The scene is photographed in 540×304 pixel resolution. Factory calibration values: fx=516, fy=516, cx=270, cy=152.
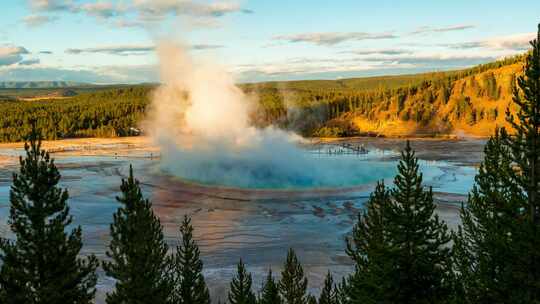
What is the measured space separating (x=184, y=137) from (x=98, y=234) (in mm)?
47363

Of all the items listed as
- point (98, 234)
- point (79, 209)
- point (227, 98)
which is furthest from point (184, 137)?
point (98, 234)

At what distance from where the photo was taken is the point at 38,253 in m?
14.6

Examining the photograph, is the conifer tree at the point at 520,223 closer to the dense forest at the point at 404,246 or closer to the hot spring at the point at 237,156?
the dense forest at the point at 404,246

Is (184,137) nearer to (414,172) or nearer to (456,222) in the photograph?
(456,222)

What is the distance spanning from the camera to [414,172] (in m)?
14.6

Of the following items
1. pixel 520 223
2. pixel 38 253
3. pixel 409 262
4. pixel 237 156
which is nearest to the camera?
pixel 520 223

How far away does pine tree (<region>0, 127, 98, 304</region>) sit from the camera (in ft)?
47.2

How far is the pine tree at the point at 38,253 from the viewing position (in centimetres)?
1438

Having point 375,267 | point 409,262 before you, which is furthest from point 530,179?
point 375,267

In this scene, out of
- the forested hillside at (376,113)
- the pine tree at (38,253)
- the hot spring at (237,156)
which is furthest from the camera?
the forested hillside at (376,113)

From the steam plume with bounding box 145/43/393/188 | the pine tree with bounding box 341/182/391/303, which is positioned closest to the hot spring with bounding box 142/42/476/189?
the steam plume with bounding box 145/43/393/188

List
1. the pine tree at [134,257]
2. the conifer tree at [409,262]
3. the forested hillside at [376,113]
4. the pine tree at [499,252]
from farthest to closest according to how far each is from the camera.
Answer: the forested hillside at [376,113], the pine tree at [134,257], the conifer tree at [409,262], the pine tree at [499,252]

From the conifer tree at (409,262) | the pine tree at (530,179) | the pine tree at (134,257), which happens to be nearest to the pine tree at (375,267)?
the conifer tree at (409,262)

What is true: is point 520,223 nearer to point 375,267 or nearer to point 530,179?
point 530,179
